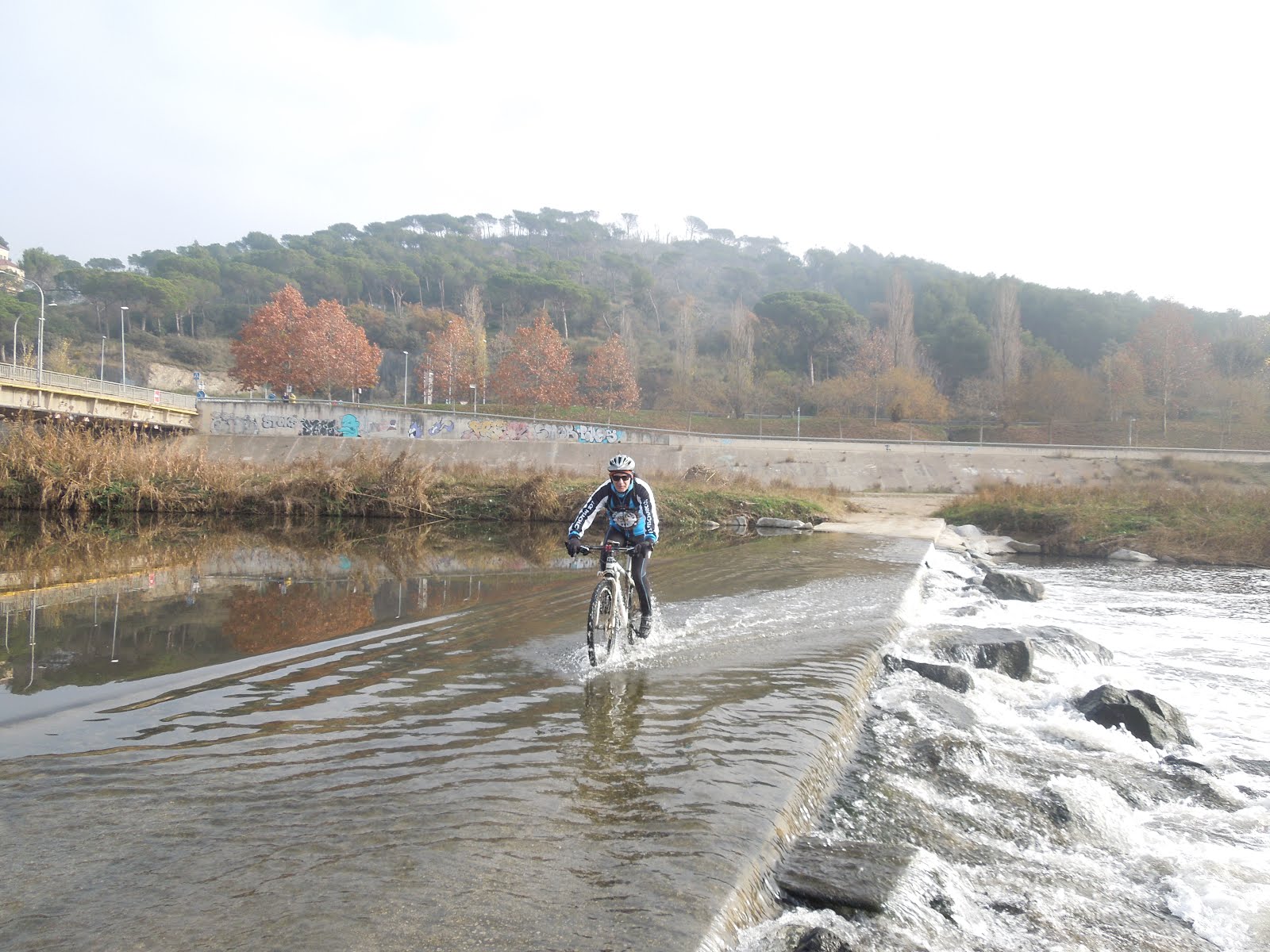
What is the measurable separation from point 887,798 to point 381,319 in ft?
321

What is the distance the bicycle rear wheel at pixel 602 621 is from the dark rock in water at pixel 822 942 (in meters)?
4.07

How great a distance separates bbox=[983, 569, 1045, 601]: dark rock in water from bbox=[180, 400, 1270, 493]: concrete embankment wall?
990 inches

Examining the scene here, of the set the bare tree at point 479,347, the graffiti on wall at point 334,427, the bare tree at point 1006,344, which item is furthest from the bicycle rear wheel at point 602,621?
the bare tree at point 1006,344

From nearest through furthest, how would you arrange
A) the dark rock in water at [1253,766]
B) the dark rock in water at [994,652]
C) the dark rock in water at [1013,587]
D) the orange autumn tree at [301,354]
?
the dark rock in water at [1253,766] < the dark rock in water at [994,652] < the dark rock in water at [1013,587] < the orange autumn tree at [301,354]

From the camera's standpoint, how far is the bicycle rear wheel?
750 centimetres

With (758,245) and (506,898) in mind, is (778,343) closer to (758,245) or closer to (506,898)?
(506,898)

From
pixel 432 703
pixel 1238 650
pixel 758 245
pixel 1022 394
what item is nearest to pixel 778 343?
pixel 1022 394

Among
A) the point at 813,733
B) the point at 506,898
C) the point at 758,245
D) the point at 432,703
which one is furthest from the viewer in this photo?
the point at 758,245

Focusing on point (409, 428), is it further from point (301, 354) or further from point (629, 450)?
point (301, 354)

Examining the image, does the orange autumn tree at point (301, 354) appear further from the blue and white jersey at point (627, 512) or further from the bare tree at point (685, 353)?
the blue and white jersey at point (627, 512)

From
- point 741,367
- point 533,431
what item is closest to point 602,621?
point 533,431

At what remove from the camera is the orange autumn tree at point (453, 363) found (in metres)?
→ 66.1

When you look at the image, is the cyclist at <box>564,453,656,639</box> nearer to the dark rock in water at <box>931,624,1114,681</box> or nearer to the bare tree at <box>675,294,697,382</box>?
the dark rock in water at <box>931,624,1114,681</box>

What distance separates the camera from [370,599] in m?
11.9
